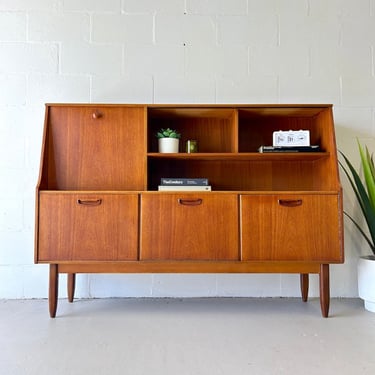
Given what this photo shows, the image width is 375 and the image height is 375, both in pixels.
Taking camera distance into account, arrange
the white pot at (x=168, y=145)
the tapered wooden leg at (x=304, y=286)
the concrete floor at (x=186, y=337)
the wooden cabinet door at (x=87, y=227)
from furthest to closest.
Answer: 1. the tapered wooden leg at (x=304, y=286)
2. the white pot at (x=168, y=145)
3. the wooden cabinet door at (x=87, y=227)
4. the concrete floor at (x=186, y=337)

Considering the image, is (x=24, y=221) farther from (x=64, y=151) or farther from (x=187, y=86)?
(x=187, y=86)

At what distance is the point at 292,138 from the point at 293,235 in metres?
0.57

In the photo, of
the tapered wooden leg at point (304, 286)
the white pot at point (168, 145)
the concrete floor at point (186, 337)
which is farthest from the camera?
the tapered wooden leg at point (304, 286)

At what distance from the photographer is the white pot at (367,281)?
1688 mm

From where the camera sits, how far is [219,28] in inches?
79.4

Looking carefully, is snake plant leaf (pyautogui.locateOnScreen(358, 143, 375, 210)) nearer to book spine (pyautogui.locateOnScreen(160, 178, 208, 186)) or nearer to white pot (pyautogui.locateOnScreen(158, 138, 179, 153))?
book spine (pyautogui.locateOnScreen(160, 178, 208, 186))

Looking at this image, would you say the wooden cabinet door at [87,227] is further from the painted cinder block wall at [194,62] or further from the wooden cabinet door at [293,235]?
the wooden cabinet door at [293,235]

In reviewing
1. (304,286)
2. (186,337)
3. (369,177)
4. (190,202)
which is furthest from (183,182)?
(369,177)

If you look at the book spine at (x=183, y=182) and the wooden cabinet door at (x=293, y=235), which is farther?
the book spine at (x=183, y=182)

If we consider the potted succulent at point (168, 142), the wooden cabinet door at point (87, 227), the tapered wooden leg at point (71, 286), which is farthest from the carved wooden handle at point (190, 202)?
the tapered wooden leg at point (71, 286)

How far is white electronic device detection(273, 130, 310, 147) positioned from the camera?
170cm

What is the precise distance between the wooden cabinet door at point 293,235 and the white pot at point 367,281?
1.08ft

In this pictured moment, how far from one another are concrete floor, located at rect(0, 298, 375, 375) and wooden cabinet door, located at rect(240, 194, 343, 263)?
363 millimetres

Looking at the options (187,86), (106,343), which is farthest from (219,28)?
(106,343)
